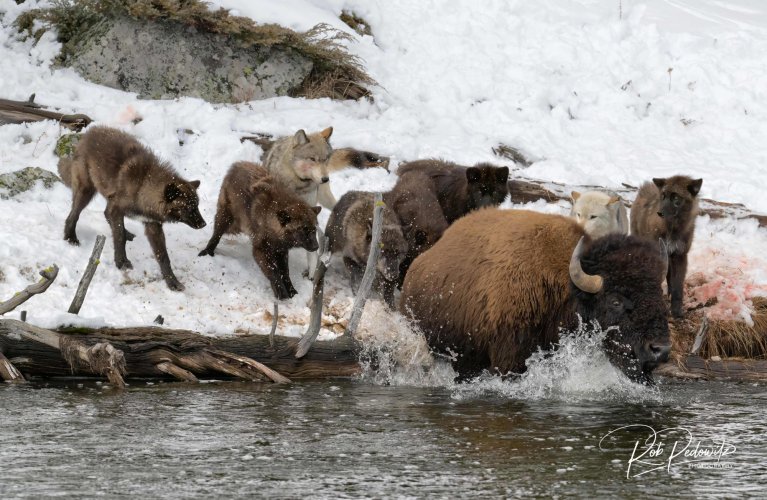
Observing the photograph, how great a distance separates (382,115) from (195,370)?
918cm

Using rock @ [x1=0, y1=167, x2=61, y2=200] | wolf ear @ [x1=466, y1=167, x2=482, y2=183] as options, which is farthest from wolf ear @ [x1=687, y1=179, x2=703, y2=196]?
rock @ [x1=0, y1=167, x2=61, y2=200]

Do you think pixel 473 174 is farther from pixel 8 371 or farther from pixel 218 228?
pixel 8 371

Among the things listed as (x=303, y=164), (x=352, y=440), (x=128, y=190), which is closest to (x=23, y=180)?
(x=128, y=190)

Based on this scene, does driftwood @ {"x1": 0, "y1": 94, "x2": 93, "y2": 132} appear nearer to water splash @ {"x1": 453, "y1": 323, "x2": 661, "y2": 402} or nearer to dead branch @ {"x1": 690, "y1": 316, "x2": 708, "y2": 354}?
water splash @ {"x1": 453, "y1": 323, "x2": 661, "y2": 402}

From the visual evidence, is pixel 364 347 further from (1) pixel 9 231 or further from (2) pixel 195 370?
(1) pixel 9 231

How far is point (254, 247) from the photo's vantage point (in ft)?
45.0

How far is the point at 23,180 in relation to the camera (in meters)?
14.7

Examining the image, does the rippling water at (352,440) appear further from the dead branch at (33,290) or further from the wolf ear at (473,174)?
the wolf ear at (473,174)

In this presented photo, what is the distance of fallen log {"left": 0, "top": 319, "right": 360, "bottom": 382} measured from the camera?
10.4 metres

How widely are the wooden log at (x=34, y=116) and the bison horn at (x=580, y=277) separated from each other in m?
9.42

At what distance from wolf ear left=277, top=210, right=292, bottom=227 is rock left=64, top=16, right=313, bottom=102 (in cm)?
520

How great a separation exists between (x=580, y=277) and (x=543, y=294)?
1.56ft

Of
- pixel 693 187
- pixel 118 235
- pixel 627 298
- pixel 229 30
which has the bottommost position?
pixel 118 235

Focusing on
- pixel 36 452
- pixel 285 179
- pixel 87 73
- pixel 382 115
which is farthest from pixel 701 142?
pixel 36 452
